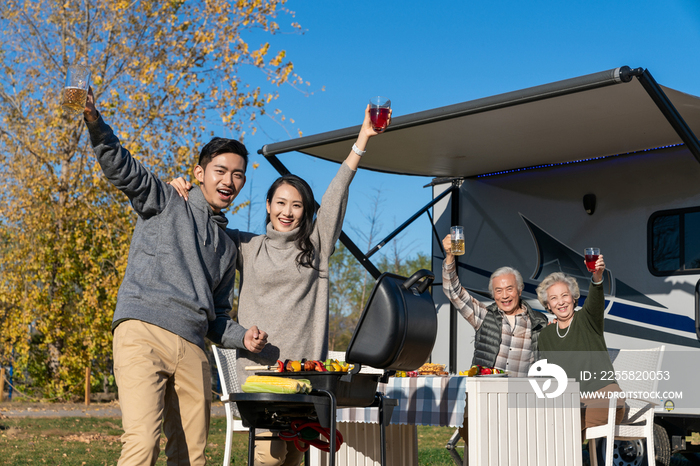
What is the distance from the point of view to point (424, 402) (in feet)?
10.6

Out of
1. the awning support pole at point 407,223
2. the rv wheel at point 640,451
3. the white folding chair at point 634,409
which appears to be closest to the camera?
the white folding chair at point 634,409

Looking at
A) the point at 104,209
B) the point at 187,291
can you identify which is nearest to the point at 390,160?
the point at 187,291

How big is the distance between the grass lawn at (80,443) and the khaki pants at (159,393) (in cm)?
309

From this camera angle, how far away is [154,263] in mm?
2117

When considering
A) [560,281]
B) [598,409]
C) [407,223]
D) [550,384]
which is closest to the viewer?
[550,384]

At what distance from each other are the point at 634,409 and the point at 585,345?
1.46ft

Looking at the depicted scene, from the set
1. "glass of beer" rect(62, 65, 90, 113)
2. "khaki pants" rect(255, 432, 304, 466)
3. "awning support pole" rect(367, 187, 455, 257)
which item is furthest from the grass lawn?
"glass of beer" rect(62, 65, 90, 113)

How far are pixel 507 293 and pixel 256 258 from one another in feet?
7.26

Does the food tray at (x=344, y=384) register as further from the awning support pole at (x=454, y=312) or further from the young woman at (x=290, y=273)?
the awning support pole at (x=454, y=312)

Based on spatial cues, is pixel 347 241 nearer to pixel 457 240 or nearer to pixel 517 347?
pixel 457 240

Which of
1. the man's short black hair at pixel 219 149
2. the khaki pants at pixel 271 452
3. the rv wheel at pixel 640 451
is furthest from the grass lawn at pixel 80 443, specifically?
the man's short black hair at pixel 219 149

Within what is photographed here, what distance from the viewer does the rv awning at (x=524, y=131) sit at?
12.9ft

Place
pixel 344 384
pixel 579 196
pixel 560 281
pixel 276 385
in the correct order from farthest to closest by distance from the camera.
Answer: pixel 579 196 < pixel 560 281 < pixel 344 384 < pixel 276 385

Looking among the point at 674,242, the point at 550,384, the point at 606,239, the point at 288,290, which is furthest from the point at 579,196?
the point at 288,290
